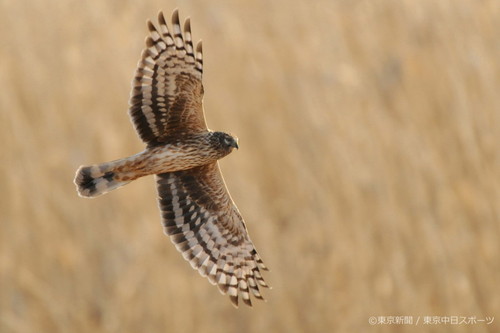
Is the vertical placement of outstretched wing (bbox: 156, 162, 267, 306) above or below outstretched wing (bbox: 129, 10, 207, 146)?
below

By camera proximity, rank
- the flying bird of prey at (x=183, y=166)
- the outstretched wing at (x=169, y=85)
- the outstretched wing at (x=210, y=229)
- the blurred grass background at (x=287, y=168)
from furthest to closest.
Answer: the blurred grass background at (x=287, y=168) < the outstretched wing at (x=210, y=229) < the outstretched wing at (x=169, y=85) < the flying bird of prey at (x=183, y=166)

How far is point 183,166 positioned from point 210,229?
701 millimetres

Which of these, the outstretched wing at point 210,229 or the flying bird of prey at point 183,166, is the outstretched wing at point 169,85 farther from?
the outstretched wing at point 210,229

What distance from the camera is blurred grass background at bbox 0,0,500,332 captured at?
536 cm

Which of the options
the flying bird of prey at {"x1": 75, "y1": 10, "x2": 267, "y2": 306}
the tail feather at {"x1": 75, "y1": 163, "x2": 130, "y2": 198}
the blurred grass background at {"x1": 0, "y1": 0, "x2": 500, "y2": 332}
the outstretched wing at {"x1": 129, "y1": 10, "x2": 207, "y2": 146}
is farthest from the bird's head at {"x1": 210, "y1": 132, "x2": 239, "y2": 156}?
the blurred grass background at {"x1": 0, "y1": 0, "x2": 500, "y2": 332}

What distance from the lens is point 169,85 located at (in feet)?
12.1

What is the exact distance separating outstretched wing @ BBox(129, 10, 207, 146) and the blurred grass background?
1.85m

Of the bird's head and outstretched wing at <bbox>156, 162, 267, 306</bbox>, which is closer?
the bird's head

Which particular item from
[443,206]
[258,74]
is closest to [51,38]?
[258,74]

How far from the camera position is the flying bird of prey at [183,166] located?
3513mm

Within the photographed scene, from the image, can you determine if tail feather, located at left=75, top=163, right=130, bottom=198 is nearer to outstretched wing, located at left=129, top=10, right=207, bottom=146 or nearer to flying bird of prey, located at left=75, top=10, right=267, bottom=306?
flying bird of prey, located at left=75, top=10, right=267, bottom=306

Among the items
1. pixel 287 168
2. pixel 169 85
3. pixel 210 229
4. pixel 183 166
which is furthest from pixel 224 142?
pixel 287 168

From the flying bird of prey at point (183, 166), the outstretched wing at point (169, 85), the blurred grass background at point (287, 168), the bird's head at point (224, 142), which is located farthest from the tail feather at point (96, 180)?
the blurred grass background at point (287, 168)

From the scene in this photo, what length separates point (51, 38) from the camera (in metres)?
6.07
